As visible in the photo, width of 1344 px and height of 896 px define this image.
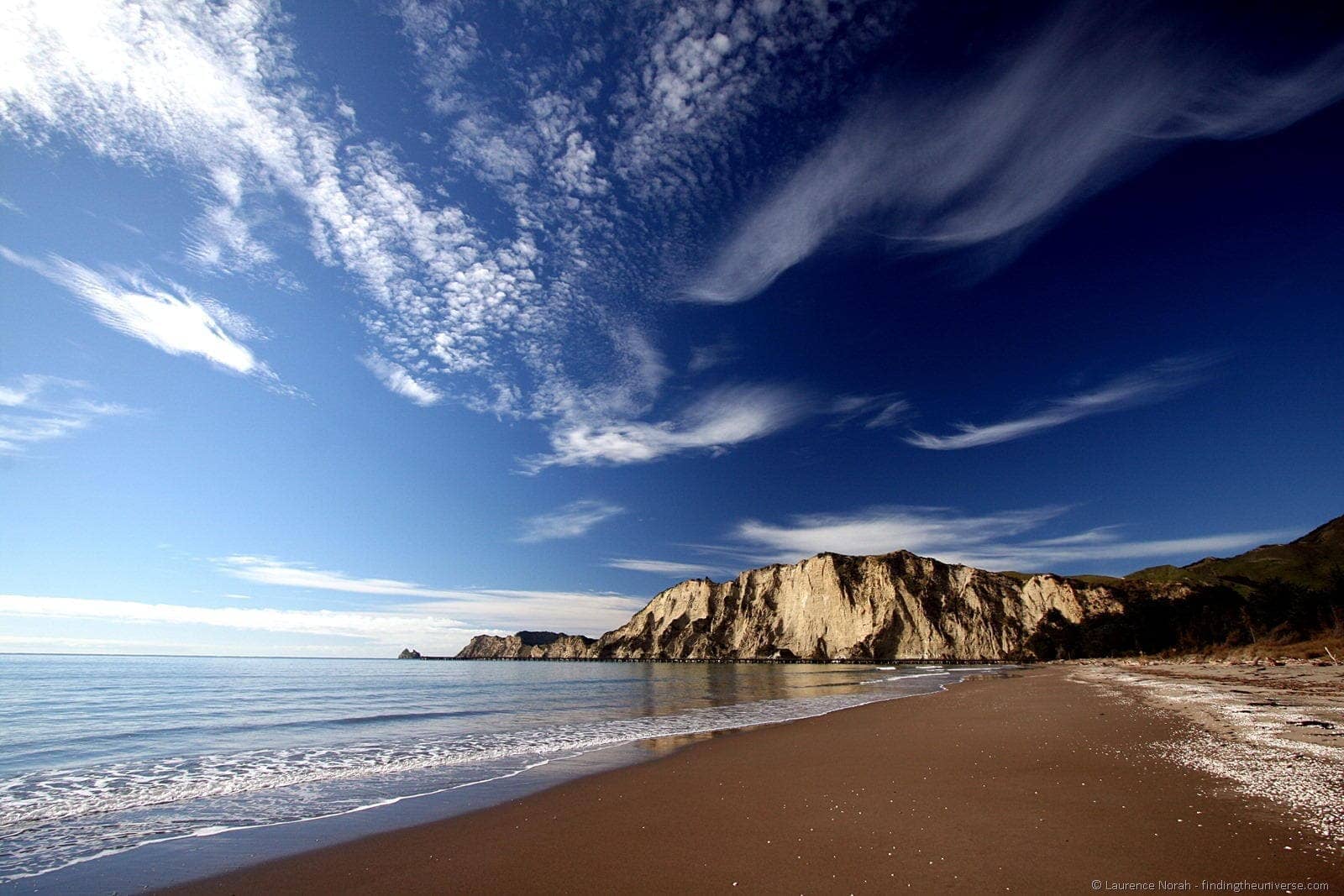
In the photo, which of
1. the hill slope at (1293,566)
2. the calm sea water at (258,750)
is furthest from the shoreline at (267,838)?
the hill slope at (1293,566)

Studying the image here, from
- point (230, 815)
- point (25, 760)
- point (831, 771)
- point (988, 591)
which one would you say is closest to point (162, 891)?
point (230, 815)

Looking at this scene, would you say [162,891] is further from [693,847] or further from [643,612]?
[643,612]

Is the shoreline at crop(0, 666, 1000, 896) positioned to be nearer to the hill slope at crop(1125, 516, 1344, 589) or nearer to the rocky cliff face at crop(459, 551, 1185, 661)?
the rocky cliff face at crop(459, 551, 1185, 661)

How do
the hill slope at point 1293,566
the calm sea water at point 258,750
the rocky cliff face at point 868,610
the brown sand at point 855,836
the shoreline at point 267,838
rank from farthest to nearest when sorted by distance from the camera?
the hill slope at point 1293,566 → the rocky cliff face at point 868,610 → the calm sea water at point 258,750 → the shoreline at point 267,838 → the brown sand at point 855,836

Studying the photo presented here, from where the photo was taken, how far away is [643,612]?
17312 centimetres

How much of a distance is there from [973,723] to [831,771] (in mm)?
9834

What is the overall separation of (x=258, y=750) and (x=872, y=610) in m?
127

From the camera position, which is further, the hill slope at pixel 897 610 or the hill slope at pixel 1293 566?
the hill slope at pixel 1293 566

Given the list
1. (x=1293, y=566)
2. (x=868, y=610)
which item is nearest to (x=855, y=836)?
(x=868, y=610)

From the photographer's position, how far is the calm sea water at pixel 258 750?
921 cm

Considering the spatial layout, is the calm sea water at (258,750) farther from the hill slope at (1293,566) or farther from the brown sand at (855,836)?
the hill slope at (1293,566)

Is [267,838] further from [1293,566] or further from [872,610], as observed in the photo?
[1293,566]

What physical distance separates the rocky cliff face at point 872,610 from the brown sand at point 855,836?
123943 millimetres

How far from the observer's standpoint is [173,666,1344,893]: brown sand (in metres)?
5.45
